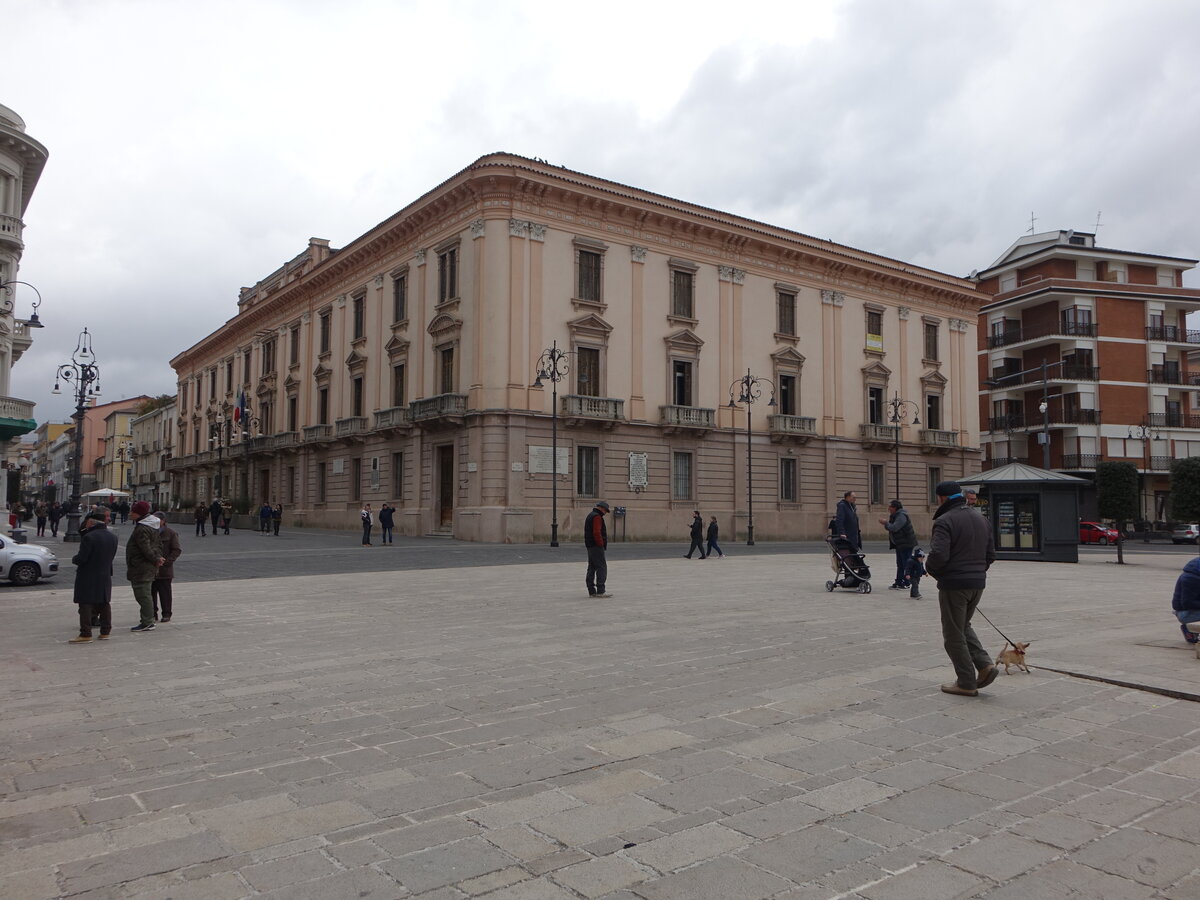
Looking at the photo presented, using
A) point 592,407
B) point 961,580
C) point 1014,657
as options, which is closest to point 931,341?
point 592,407

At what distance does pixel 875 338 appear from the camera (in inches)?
1732

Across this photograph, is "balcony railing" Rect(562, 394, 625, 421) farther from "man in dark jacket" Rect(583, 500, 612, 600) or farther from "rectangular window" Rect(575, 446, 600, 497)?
"man in dark jacket" Rect(583, 500, 612, 600)

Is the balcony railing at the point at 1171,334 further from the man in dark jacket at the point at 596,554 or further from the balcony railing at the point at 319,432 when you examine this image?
the man in dark jacket at the point at 596,554

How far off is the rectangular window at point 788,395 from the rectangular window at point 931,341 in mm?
10229

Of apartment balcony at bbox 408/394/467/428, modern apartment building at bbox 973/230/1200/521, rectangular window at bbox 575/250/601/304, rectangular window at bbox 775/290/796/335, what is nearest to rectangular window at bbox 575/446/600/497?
apartment balcony at bbox 408/394/467/428

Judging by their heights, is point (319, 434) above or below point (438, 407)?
→ below

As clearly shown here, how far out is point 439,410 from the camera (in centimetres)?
3353

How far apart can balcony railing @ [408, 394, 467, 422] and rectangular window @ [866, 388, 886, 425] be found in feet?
70.1

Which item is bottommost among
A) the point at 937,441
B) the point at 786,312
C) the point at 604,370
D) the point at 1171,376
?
the point at 937,441

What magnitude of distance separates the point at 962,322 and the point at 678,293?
64.6ft

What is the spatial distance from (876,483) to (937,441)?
4898 millimetres

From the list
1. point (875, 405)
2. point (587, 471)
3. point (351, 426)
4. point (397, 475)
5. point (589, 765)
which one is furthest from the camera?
point (875, 405)

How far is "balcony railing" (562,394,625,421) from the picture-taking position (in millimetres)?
33375

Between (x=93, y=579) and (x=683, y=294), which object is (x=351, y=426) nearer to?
(x=683, y=294)
